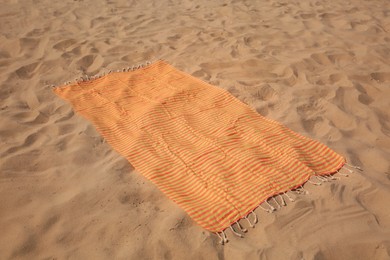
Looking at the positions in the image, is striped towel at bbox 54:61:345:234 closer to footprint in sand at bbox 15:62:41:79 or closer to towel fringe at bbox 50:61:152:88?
towel fringe at bbox 50:61:152:88

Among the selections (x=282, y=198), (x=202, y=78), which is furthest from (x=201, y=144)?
(x=202, y=78)

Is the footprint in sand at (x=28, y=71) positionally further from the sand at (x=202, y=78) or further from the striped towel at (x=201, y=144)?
the striped towel at (x=201, y=144)

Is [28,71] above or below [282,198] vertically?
above

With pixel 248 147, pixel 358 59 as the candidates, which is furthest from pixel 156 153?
pixel 358 59

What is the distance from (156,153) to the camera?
245 cm

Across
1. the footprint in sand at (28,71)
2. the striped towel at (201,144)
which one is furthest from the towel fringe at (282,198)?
the footprint in sand at (28,71)

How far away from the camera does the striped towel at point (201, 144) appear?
2.11 metres

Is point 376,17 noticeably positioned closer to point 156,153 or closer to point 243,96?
point 243,96

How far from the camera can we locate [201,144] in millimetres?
2533

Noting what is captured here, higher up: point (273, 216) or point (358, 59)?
point (273, 216)

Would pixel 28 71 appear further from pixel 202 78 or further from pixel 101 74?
pixel 202 78

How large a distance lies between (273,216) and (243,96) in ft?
4.87

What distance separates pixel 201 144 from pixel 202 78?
1190 millimetres

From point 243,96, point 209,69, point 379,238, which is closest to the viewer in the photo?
point 379,238
